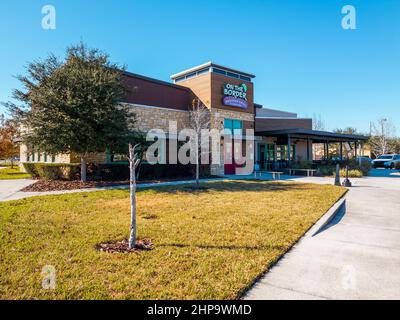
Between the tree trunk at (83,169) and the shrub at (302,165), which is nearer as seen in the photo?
the tree trunk at (83,169)

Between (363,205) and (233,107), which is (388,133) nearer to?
(233,107)

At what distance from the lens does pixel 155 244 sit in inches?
192

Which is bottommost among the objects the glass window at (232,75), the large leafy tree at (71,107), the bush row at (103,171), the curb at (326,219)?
the curb at (326,219)

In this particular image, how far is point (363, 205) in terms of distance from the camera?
360 inches

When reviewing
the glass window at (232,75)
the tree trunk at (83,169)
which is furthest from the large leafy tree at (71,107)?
the glass window at (232,75)

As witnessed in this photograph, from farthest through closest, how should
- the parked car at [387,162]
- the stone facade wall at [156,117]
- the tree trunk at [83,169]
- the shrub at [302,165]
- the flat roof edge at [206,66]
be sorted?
the parked car at [387,162]
the shrub at [302,165]
the flat roof edge at [206,66]
the stone facade wall at [156,117]
the tree trunk at [83,169]

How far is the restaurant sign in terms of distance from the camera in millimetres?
21844

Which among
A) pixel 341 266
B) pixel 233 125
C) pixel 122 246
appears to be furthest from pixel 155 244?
pixel 233 125

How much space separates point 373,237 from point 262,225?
2.37 metres

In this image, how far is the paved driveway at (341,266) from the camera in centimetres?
329

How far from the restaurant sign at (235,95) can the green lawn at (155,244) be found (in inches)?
571

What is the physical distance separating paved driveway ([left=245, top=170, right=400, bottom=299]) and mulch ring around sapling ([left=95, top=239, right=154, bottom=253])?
2.17 metres

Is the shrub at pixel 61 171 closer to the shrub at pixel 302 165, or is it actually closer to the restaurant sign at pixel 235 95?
the restaurant sign at pixel 235 95
